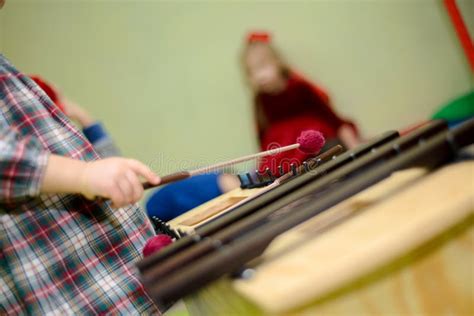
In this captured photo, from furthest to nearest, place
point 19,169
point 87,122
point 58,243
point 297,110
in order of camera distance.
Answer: point 297,110 < point 87,122 < point 58,243 < point 19,169

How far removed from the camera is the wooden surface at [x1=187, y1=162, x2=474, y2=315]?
29 cm

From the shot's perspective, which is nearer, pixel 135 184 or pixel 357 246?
pixel 357 246

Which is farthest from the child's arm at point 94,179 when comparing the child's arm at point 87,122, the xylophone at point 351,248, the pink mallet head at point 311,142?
the child's arm at point 87,122

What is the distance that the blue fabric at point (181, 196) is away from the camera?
880mm

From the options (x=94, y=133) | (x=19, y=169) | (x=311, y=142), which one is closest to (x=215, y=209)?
(x=311, y=142)

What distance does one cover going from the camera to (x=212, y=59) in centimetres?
149

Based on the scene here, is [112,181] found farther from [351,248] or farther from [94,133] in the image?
[94,133]

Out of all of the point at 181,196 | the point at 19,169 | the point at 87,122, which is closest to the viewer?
the point at 19,169

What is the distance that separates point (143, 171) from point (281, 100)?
102 cm

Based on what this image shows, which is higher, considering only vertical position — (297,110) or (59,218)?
(59,218)

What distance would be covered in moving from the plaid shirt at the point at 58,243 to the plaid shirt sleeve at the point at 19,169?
0.08 ft

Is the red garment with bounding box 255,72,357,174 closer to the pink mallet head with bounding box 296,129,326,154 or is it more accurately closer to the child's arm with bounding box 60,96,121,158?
the child's arm with bounding box 60,96,121,158

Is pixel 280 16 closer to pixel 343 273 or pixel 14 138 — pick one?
pixel 14 138

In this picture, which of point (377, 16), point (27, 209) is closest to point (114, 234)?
point (27, 209)
